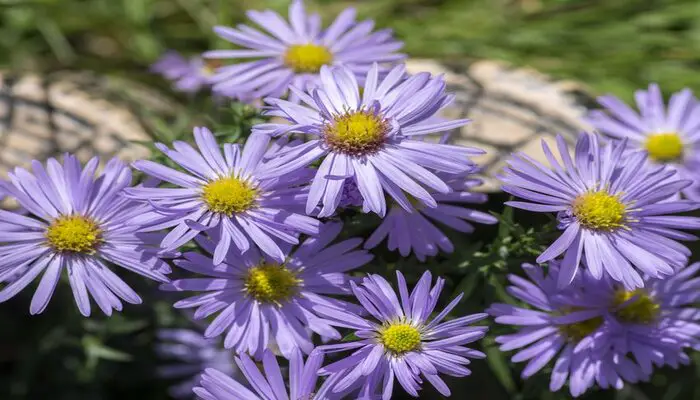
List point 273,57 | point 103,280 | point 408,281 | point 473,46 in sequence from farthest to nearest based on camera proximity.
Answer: point 473,46 < point 273,57 < point 408,281 < point 103,280

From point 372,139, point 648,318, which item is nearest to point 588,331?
point 648,318

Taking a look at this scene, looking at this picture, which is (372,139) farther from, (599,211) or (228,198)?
(599,211)

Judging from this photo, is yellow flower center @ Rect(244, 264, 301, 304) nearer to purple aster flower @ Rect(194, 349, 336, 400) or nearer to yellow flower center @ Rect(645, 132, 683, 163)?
purple aster flower @ Rect(194, 349, 336, 400)

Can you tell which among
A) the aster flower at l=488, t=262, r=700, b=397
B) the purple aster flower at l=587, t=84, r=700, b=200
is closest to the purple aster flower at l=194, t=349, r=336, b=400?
the aster flower at l=488, t=262, r=700, b=397

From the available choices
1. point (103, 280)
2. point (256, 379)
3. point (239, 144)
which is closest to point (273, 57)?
point (239, 144)

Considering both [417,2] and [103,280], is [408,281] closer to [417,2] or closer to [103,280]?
[103,280]

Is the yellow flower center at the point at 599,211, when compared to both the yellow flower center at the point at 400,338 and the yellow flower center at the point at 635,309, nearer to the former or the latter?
the yellow flower center at the point at 635,309
